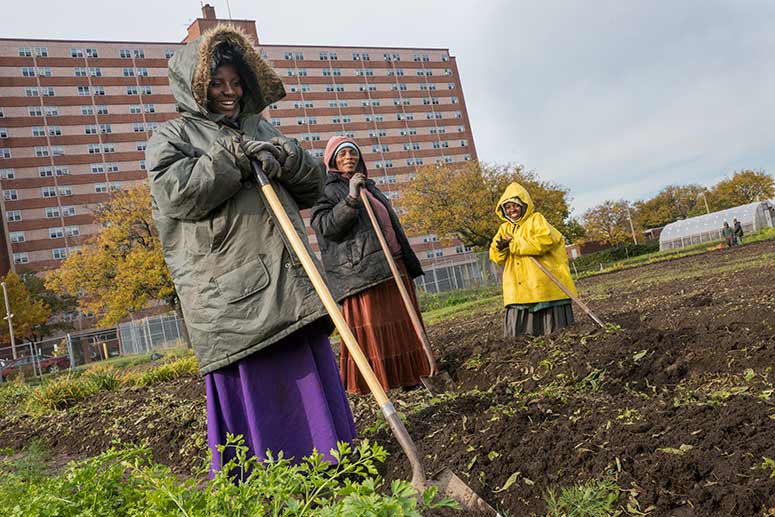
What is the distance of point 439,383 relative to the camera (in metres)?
4.85

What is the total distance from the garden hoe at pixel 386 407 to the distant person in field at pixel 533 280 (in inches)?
149

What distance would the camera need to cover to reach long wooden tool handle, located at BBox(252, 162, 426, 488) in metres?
2.20

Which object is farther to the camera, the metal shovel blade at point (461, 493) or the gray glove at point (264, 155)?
the gray glove at point (264, 155)

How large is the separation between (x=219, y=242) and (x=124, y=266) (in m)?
25.0

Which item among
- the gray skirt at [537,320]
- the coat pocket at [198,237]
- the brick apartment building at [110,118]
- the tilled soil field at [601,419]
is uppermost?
the brick apartment building at [110,118]

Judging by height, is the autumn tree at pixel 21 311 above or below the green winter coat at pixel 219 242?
above

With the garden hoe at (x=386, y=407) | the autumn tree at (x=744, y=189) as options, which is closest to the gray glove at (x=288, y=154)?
the garden hoe at (x=386, y=407)

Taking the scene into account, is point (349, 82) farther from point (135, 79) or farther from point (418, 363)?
point (418, 363)

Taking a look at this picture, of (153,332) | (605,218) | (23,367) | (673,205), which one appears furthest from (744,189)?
(23,367)

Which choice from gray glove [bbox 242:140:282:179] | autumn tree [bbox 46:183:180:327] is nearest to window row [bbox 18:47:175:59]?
autumn tree [bbox 46:183:180:327]

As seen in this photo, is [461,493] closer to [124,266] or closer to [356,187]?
[356,187]

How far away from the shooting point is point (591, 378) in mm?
4129

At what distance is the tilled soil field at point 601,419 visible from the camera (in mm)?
2203

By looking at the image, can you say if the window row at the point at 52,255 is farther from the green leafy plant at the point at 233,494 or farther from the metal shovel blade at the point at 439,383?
the green leafy plant at the point at 233,494
